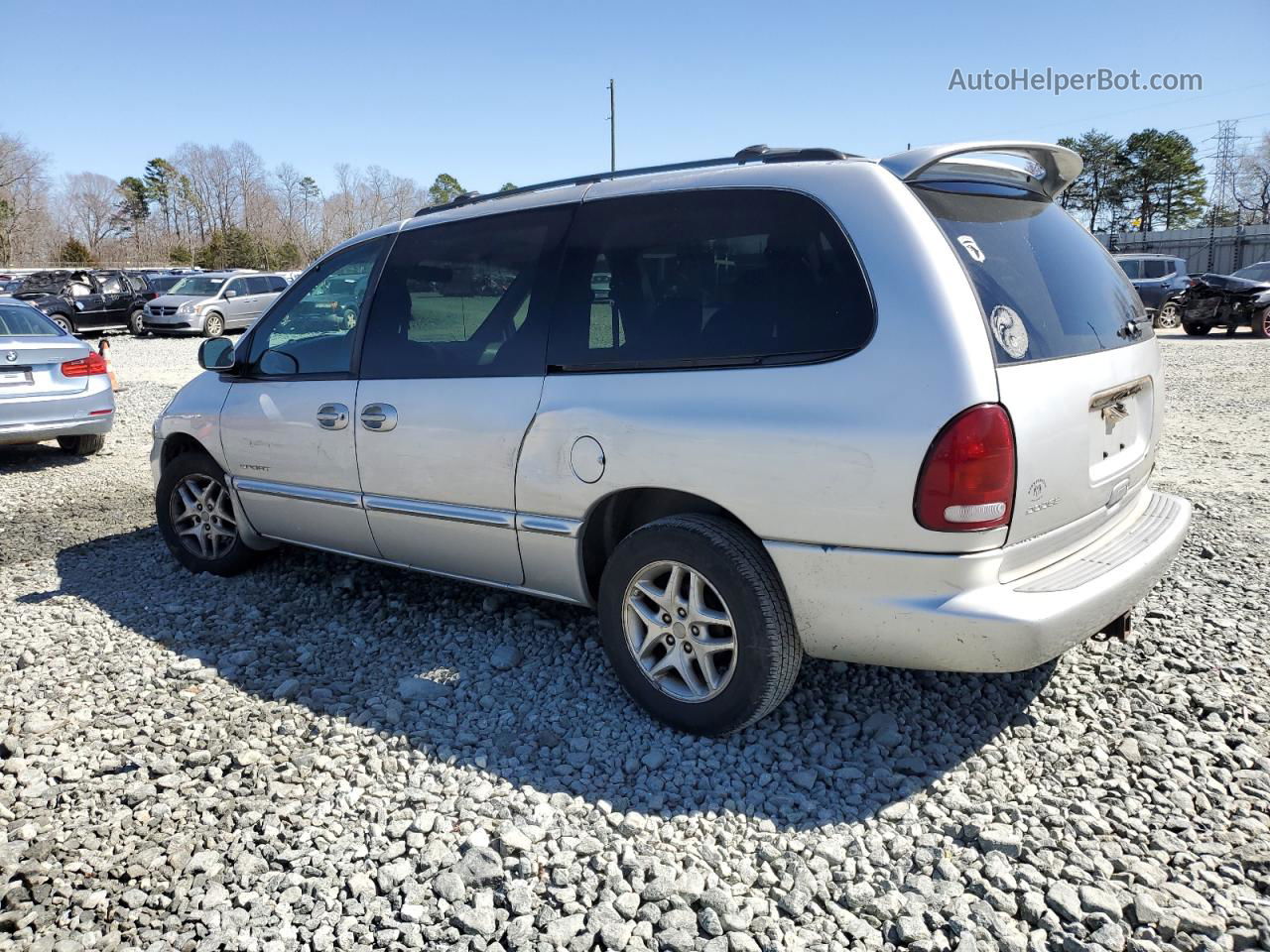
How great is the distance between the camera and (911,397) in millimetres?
2699

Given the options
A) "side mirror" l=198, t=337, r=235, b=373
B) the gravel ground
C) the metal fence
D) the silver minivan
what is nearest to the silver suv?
the gravel ground

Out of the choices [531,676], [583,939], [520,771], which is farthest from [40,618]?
[583,939]

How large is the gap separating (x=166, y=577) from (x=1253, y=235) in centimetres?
6606

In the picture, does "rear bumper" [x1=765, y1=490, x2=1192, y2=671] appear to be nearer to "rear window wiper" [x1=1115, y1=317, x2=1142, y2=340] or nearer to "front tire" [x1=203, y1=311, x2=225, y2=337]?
"rear window wiper" [x1=1115, y1=317, x2=1142, y2=340]

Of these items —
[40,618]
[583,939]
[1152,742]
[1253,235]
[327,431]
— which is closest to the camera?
[583,939]

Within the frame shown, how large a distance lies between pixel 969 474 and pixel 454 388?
2.09 m

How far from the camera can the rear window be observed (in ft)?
9.34

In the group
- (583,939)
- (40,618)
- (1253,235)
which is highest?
(1253,235)

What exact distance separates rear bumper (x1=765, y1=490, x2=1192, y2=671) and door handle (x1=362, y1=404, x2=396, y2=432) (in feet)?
6.14

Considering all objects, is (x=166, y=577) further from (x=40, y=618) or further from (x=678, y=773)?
(x=678, y=773)

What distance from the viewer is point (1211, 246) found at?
189 feet

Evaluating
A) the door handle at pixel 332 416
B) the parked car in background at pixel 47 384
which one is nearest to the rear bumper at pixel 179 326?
the parked car in background at pixel 47 384

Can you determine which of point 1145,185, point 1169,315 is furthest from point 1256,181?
point 1169,315

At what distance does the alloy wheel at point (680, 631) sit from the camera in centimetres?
319
